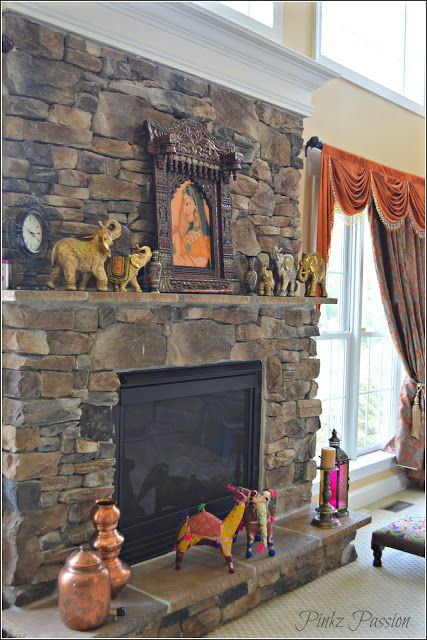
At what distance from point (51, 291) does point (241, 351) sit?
4.29ft

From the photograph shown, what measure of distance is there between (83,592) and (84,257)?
1287 millimetres

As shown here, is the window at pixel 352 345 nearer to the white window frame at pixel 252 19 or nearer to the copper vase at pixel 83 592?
the white window frame at pixel 252 19

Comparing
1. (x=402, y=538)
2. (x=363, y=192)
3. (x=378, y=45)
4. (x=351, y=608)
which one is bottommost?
(x=351, y=608)

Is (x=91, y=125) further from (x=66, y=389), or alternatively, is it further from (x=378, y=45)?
(x=378, y=45)

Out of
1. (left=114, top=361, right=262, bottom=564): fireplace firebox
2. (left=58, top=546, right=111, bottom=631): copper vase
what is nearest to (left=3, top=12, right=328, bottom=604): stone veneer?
(left=114, top=361, right=262, bottom=564): fireplace firebox

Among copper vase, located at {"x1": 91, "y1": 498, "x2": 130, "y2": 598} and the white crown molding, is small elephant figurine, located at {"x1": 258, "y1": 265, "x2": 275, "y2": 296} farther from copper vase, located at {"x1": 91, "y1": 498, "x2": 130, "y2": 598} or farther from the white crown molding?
copper vase, located at {"x1": 91, "y1": 498, "x2": 130, "y2": 598}

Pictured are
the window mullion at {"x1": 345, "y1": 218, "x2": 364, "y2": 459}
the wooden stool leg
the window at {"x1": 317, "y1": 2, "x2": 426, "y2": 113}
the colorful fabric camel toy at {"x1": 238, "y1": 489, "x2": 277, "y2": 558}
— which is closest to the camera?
the colorful fabric camel toy at {"x1": 238, "y1": 489, "x2": 277, "y2": 558}

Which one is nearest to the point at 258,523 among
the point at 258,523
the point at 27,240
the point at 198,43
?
the point at 258,523

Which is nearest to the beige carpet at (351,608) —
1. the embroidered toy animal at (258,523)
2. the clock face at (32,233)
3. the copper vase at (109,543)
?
the embroidered toy animal at (258,523)

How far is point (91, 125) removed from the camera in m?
2.86

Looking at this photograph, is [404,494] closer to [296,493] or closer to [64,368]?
[296,493]

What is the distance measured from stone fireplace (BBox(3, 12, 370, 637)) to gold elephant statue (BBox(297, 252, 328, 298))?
214 mm

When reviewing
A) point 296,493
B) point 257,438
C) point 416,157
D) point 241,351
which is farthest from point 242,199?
point 416,157

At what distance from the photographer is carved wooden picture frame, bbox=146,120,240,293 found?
10.2ft
